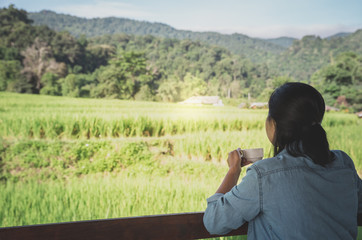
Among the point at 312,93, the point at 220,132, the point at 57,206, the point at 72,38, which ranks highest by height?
the point at 72,38

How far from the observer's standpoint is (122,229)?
72 cm

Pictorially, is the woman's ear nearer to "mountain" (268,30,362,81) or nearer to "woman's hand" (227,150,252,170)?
"woman's hand" (227,150,252,170)

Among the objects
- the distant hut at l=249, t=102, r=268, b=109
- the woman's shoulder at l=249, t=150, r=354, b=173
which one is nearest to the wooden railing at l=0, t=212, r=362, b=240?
the woman's shoulder at l=249, t=150, r=354, b=173

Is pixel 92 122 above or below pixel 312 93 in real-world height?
below

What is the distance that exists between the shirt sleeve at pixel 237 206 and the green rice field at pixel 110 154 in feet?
6.44

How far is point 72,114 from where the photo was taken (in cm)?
351

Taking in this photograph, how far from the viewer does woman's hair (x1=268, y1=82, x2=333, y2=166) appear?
0.64 m

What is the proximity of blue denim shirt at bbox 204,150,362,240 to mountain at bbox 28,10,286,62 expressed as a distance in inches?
148

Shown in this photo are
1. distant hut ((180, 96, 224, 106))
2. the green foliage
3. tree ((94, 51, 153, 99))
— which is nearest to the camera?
tree ((94, 51, 153, 99))

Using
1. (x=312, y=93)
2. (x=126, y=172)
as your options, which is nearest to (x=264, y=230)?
(x=312, y=93)

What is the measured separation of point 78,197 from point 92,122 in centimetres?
101

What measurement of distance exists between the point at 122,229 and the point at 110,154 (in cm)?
272

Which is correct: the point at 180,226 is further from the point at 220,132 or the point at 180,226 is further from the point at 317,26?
the point at 317,26

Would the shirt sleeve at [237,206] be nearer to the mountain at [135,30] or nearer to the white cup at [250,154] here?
the white cup at [250,154]
